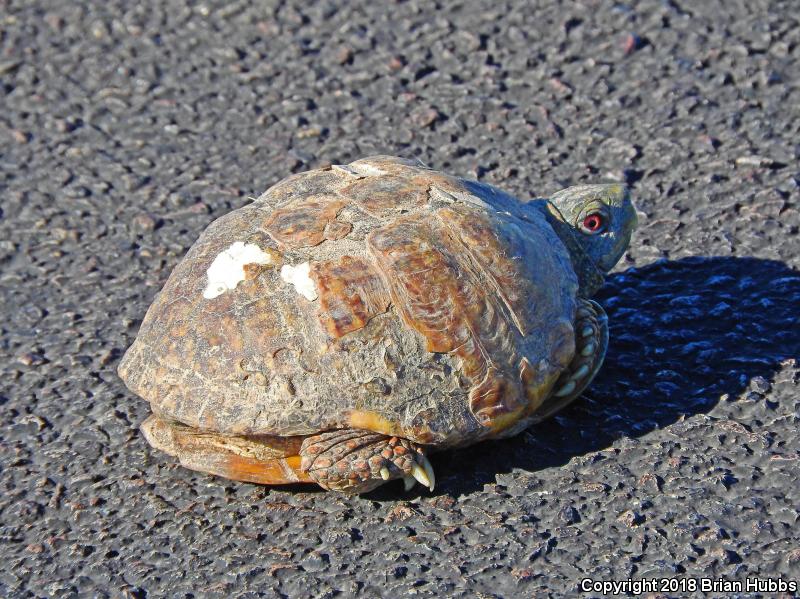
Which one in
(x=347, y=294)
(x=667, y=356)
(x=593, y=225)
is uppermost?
(x=347, y=294)

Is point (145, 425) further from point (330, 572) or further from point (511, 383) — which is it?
point (511, 383)

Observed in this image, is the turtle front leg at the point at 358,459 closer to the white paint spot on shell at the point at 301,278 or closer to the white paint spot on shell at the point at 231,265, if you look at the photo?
the white paint spot on shell at the point at 301,278

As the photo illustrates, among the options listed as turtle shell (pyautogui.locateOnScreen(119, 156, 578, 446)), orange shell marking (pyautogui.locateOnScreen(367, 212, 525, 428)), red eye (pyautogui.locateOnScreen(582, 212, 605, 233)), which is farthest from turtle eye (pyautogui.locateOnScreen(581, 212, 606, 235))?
orange shell marking (pyautogui.locateOnScreen(367, 212, 525, 428))

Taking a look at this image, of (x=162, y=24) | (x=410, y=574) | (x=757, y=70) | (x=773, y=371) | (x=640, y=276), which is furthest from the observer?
(x=162, y=24)

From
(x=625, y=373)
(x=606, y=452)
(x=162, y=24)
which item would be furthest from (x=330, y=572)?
(x=162, y=24)

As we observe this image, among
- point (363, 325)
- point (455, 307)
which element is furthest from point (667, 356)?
point (363, 325)

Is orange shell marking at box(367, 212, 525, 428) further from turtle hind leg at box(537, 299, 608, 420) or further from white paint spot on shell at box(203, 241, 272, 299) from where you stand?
white paint spot on shell at box(203, 241, 272, 299)

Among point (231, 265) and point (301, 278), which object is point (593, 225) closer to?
point (301, 278)
